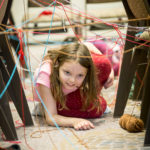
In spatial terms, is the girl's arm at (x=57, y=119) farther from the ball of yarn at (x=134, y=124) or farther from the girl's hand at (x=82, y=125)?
the ball of yarn at (x=134, y=124)

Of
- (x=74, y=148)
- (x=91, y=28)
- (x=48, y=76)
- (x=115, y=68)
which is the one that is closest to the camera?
(x=74, y=148)

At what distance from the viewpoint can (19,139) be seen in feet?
2.41

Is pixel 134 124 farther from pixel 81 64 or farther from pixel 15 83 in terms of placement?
pixel 15 83

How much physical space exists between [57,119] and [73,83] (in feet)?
0.53

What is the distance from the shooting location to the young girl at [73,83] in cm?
85

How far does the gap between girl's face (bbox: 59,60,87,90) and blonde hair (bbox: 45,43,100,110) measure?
17 mm

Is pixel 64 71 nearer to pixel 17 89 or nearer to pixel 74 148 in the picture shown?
pixel 17 89

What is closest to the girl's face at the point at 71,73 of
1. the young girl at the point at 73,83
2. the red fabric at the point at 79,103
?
the young girl at the point at 73,83

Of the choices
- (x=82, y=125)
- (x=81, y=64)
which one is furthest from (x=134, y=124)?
(x=81, y=64)

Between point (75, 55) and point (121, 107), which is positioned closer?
point (75, 55)

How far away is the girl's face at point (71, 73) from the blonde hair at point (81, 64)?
2cm

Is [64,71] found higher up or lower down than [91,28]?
lower down

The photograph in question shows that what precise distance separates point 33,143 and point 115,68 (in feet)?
4.95

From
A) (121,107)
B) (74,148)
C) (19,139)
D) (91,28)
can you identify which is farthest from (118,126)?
(91,28)
